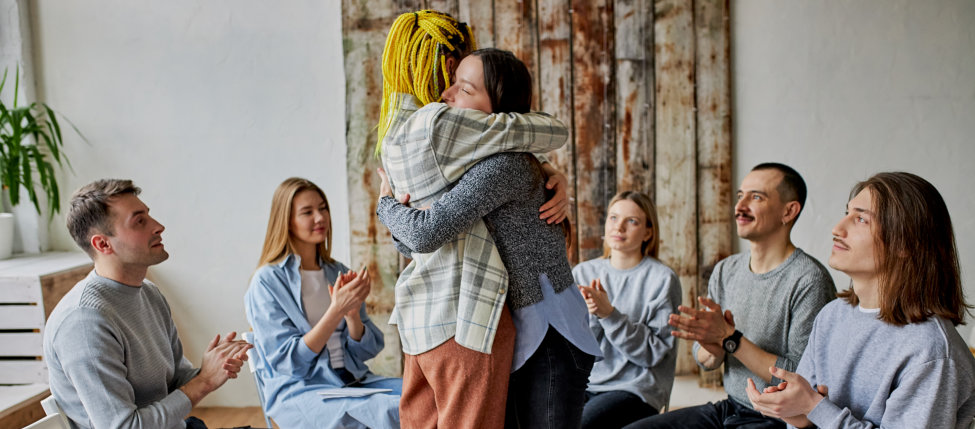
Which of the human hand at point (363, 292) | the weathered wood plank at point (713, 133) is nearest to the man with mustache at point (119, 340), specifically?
the human hand at point (363, 292)

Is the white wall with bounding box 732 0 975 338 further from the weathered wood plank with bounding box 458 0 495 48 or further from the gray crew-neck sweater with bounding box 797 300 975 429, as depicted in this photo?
the gray crew-neck sweater with bounding box 797 300 975 429

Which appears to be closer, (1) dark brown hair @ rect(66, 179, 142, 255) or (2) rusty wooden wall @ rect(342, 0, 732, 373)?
(1) dark brown hair @ rect(66, 179, 142, 255)

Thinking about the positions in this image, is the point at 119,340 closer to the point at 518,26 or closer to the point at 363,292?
the point at 363,292

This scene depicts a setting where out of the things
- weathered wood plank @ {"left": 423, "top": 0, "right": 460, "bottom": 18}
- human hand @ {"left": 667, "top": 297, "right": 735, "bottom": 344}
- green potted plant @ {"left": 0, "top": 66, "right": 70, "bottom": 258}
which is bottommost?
human hand @ {"left": 667, "top": 297, "right": 735, "bottom": 344}

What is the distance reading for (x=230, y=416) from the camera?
339 centimetres

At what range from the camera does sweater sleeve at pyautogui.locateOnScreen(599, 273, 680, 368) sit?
91.0 inches

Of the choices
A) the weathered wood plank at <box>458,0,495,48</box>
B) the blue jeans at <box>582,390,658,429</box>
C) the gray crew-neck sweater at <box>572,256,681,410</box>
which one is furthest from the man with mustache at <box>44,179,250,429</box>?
the weathered wood plank at <box>458,0,495,48</box>

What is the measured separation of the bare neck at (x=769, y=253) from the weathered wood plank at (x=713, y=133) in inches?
40.6

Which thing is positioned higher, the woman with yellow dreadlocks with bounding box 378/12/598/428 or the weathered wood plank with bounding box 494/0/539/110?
the weathered wood plank with bounding box 494/0/539/110

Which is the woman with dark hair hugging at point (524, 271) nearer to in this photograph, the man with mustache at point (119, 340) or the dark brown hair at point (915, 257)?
the dark brown hair at point (915, 257)

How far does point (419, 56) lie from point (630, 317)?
4.52 feet

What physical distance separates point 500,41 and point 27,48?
2253 mm

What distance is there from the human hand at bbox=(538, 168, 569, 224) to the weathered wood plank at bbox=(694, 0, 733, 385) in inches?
73.6

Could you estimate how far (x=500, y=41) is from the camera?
126 inches
